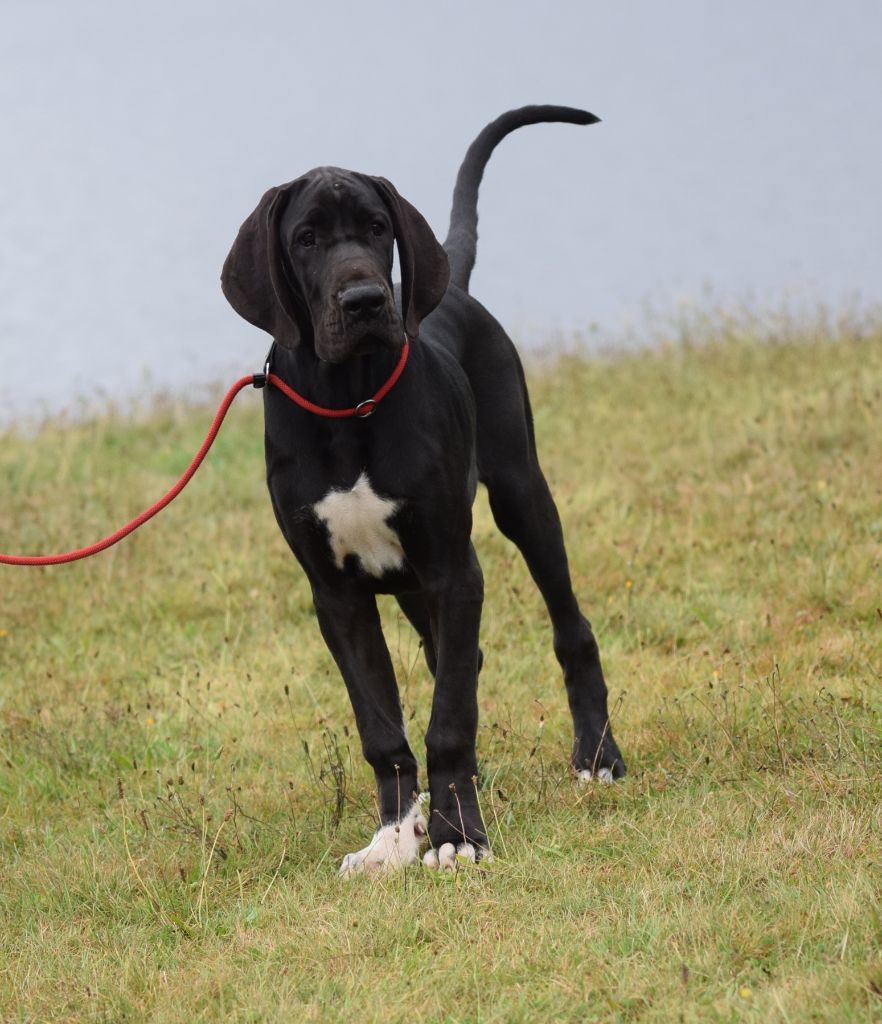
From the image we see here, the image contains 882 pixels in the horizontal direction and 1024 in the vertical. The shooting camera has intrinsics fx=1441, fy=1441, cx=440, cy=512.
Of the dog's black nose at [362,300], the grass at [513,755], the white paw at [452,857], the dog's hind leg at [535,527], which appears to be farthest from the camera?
the dog's hind leg at [535,527]

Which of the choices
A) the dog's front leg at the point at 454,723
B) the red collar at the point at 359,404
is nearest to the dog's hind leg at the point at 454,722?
the dog's front leg at the point at 454,723

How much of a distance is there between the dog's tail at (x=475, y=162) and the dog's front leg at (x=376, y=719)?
4.72 ft

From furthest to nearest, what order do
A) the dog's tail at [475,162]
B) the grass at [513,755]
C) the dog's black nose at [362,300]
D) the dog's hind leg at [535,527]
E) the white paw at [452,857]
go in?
the dog's tail at [475,162], the dog's hind leg at [535,527], the white paw at [452,857], the dog's black nose at [362,300], the grass at [513,755]

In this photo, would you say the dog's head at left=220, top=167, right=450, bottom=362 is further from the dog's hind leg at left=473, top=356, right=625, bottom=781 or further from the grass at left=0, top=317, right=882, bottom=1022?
the grass at left=0, top=317, right=882, bottom=1022

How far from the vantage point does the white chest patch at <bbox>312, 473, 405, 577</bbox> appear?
362 cm

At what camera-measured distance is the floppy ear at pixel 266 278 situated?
3613 mm

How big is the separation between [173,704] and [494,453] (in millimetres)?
1687

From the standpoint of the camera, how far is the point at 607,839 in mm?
3619

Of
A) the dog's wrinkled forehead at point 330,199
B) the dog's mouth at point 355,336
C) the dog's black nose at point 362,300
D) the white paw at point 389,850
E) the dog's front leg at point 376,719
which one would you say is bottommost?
the white paw at point 389,850

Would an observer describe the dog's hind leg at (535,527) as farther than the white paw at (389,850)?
Yes

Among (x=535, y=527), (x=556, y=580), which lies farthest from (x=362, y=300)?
(x=556, y=580)

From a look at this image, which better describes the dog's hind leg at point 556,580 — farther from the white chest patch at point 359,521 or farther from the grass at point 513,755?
the white chest patch at point 359,521

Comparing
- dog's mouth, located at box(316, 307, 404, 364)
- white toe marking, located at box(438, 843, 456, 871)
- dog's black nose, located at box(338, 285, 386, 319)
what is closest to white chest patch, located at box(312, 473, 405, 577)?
dog's mouth, located at box(316, 307, 404, 364)

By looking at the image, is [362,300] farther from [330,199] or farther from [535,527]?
[535,527]
